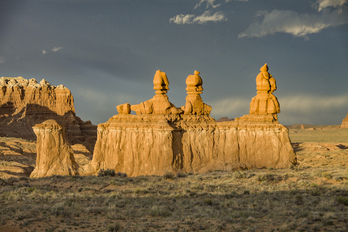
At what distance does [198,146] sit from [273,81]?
9021mm

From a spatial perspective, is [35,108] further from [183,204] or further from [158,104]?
Result: [183,204]

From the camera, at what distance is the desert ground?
39.4 feet

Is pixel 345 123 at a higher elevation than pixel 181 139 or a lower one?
higher

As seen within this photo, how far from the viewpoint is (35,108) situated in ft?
333

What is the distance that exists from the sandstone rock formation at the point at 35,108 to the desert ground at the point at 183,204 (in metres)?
74.4

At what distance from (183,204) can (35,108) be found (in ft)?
311

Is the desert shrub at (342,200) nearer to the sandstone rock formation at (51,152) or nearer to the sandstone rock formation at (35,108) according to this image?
the sandstone rock formation at (51,152)

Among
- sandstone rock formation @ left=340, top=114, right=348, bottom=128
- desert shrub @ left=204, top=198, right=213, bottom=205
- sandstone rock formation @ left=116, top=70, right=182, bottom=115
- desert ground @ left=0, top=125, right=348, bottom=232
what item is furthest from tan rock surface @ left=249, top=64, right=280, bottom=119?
sandstone rock formation @ left=340, top=114, right=348, bottom=128

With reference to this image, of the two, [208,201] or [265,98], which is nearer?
[208,201]

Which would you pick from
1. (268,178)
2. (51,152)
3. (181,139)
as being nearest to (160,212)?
(268,178)

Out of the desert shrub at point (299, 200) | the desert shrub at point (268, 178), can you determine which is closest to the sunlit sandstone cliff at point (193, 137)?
the desert shrub at point (268, 178)

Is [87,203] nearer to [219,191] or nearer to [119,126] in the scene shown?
[219,191]

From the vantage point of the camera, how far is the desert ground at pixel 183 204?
1202 cm

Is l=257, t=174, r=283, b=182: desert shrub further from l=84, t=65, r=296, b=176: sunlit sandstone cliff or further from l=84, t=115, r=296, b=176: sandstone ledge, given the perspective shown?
l=84, t=65, r=296, b=176: sunlit sandstone cliff
